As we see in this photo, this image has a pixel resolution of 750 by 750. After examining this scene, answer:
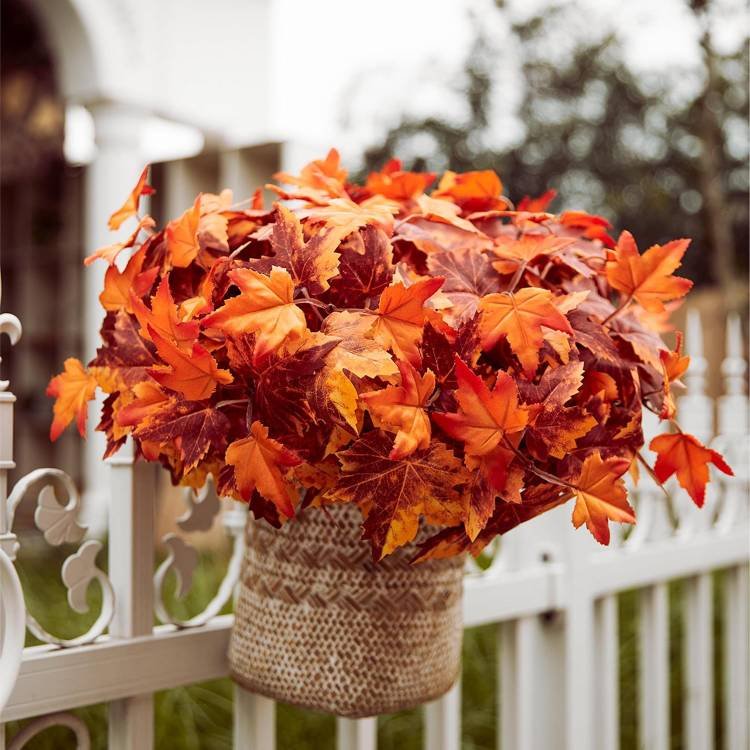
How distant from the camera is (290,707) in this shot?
5.10 ft

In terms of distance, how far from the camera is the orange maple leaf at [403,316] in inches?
21.2

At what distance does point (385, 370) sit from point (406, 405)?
1.0 inches

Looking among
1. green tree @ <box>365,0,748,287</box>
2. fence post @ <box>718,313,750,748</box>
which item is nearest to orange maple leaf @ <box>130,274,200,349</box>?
fence post @ <box>718,313,750,748</box>

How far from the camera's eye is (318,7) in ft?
15.8

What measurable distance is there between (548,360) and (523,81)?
4727mm

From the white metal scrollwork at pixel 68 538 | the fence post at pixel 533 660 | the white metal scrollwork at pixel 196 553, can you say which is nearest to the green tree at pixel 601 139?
A: the fence post at pixel 533 660

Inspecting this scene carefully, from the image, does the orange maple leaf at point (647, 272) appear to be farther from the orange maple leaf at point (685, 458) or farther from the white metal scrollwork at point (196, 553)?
the white metal scrollwork at point (196, 553)

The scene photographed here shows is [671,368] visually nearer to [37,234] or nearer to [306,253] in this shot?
[306,253]

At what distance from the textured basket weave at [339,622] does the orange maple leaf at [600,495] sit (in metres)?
0.18

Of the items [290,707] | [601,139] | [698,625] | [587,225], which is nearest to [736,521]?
[698,625]

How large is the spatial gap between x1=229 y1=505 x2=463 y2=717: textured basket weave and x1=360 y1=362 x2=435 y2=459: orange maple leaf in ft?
0.59

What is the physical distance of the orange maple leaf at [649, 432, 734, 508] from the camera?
0.62 metres

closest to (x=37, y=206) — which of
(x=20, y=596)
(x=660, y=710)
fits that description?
(x=660, y=710)

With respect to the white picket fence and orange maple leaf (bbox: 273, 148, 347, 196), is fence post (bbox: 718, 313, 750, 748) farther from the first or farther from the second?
orange maple leaf (bbox: 273, 148, 347, 196)
